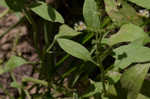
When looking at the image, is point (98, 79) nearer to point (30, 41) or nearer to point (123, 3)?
point (123, 3)

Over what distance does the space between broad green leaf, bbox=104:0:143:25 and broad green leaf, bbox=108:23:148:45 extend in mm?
144

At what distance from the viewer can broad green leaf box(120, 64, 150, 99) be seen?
3.56 feet

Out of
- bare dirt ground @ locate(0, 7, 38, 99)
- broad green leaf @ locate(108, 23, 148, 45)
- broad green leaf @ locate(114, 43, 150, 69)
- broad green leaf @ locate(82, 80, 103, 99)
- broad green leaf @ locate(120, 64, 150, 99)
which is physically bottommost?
bare dirt ground @ locate(0, 7, 38, 99)

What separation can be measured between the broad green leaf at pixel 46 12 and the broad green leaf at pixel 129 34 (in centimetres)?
24

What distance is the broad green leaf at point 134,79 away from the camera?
108 cm

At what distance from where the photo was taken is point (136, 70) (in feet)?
3.59

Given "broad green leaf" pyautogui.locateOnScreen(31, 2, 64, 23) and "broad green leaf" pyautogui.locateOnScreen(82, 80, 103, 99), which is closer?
"broad green leaf" pyautogui.locateOnScreen(31, 2, 64, 23)

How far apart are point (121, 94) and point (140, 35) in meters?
0.27

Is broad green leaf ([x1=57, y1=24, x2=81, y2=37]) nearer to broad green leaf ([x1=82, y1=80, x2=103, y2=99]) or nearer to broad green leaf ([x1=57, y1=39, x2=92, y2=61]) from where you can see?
broad green leaf ([x1=57, y1=39, x2=92, y2=61])

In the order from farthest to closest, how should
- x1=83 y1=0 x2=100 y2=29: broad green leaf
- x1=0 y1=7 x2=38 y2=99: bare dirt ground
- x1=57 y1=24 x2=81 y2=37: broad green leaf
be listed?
x1=0 y1=7 x2=38 y2=99: bare dirt ground, x1=57 y1=24 x2=81 y2=37: broad green leaf, x1=83 y1=0 x2=100 y2=29: broad green leaf

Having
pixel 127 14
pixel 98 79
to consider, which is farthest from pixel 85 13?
pixel 98 79

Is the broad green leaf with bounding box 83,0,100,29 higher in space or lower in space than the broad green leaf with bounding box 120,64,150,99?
higher

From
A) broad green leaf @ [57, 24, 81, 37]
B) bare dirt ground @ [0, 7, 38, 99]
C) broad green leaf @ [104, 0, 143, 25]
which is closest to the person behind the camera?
broad green leaf @ [57, 24, 81, 37]

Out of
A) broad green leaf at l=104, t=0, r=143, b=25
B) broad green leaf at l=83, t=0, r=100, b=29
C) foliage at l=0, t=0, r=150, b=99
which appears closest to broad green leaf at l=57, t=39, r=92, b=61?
foliage at l=0, t=0, r=150, b=99
